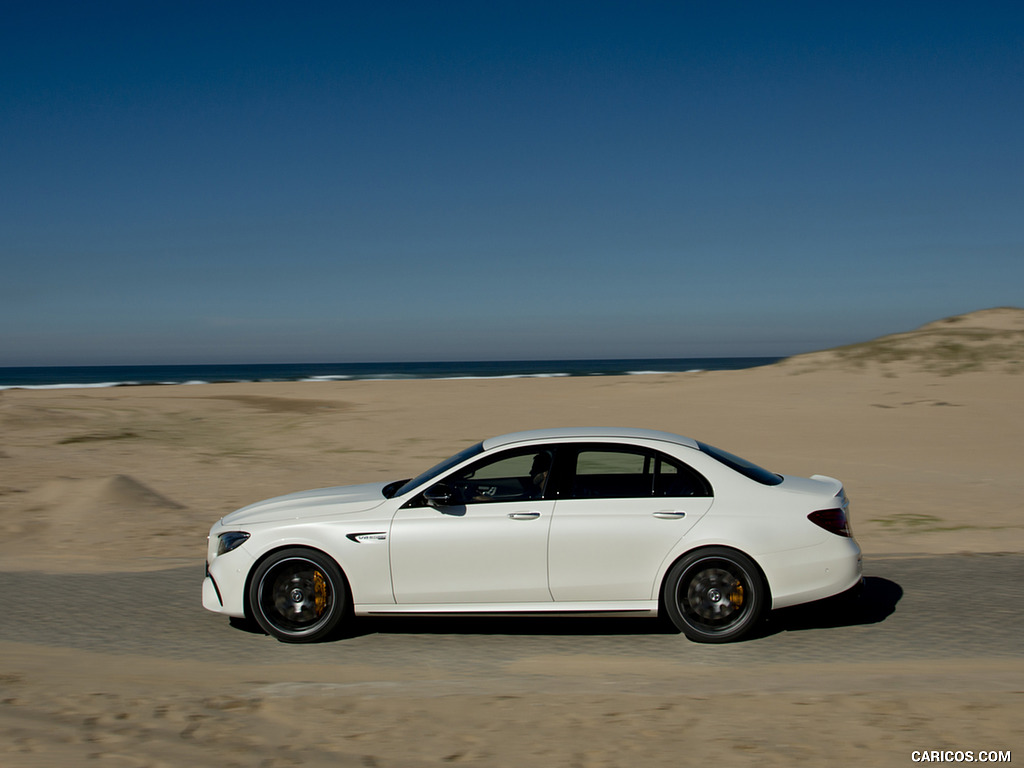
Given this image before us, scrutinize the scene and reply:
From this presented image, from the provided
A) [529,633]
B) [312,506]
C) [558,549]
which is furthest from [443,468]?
[529,633]

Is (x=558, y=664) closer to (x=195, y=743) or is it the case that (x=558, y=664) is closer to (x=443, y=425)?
(x=195, y=743)

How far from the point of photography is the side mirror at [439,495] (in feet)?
20.2

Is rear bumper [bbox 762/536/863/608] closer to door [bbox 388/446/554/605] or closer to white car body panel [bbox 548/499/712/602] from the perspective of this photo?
white car body panel [bbox 548/499/712/602]

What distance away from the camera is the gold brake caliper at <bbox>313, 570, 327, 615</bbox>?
6320 mm

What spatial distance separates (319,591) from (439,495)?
1.10 m

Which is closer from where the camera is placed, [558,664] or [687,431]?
[558,664]

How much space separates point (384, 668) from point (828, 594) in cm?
296

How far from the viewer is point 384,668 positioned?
5.69 meters

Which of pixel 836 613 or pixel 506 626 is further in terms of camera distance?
pixel 836 613

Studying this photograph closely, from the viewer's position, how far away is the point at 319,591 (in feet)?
20.8

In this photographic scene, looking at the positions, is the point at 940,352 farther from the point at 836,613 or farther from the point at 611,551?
the point at 611,551

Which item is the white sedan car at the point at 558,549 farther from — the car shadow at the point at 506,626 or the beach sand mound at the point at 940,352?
the beach sand mound at the point at 940,352

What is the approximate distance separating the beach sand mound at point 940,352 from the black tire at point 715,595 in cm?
3010

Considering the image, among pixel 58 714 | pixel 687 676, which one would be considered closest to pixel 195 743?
pixel 58 714
